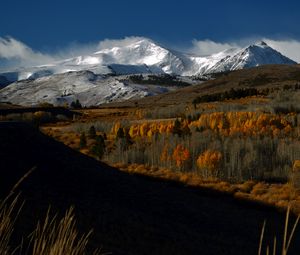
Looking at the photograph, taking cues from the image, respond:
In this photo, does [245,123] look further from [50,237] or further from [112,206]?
[50,237]

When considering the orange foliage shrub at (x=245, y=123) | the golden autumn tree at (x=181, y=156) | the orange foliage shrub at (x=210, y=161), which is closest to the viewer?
the orange foliage shrub at (x=210, y=161)

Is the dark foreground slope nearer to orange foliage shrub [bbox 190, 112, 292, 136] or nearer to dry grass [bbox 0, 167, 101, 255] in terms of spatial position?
dry grass [bbox 0, 167, 101, 255]

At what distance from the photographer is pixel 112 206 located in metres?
14.0

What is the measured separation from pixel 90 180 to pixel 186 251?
13.0ft

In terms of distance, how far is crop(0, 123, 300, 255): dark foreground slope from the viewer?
12.3m

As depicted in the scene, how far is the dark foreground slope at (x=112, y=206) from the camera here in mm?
12305

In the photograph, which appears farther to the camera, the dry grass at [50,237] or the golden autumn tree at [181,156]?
the golden autumn tree at [181,156]

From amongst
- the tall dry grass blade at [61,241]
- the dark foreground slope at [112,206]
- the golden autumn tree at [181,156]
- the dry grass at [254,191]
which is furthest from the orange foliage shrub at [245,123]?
the tall dry grass blade at [61,241]

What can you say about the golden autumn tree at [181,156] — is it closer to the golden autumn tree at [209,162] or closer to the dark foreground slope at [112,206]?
the golden autumn tree at [209,162]

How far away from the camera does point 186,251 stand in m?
12.9

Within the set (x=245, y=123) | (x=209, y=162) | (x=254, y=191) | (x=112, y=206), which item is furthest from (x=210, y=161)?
(x=112, y=206)

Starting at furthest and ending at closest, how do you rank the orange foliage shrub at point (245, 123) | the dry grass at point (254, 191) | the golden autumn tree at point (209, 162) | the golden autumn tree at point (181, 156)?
1. the orange foliage shrub at point (245, 123)
2. the golden autumn tree at point (181, 156)
3. the golden autumn tree at point (209, 162)
4. the dry grass at point (254, 191)

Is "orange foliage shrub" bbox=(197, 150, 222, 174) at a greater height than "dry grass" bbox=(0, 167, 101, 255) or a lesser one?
lesser

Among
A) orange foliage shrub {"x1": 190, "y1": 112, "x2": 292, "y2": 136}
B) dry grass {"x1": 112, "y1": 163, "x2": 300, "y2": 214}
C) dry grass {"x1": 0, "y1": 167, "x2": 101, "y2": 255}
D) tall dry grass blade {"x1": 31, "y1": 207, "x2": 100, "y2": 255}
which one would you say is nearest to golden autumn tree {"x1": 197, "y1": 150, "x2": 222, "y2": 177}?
dry grass {"x1": 112, "y1": 163, "x2": 300, "y2": 214}
